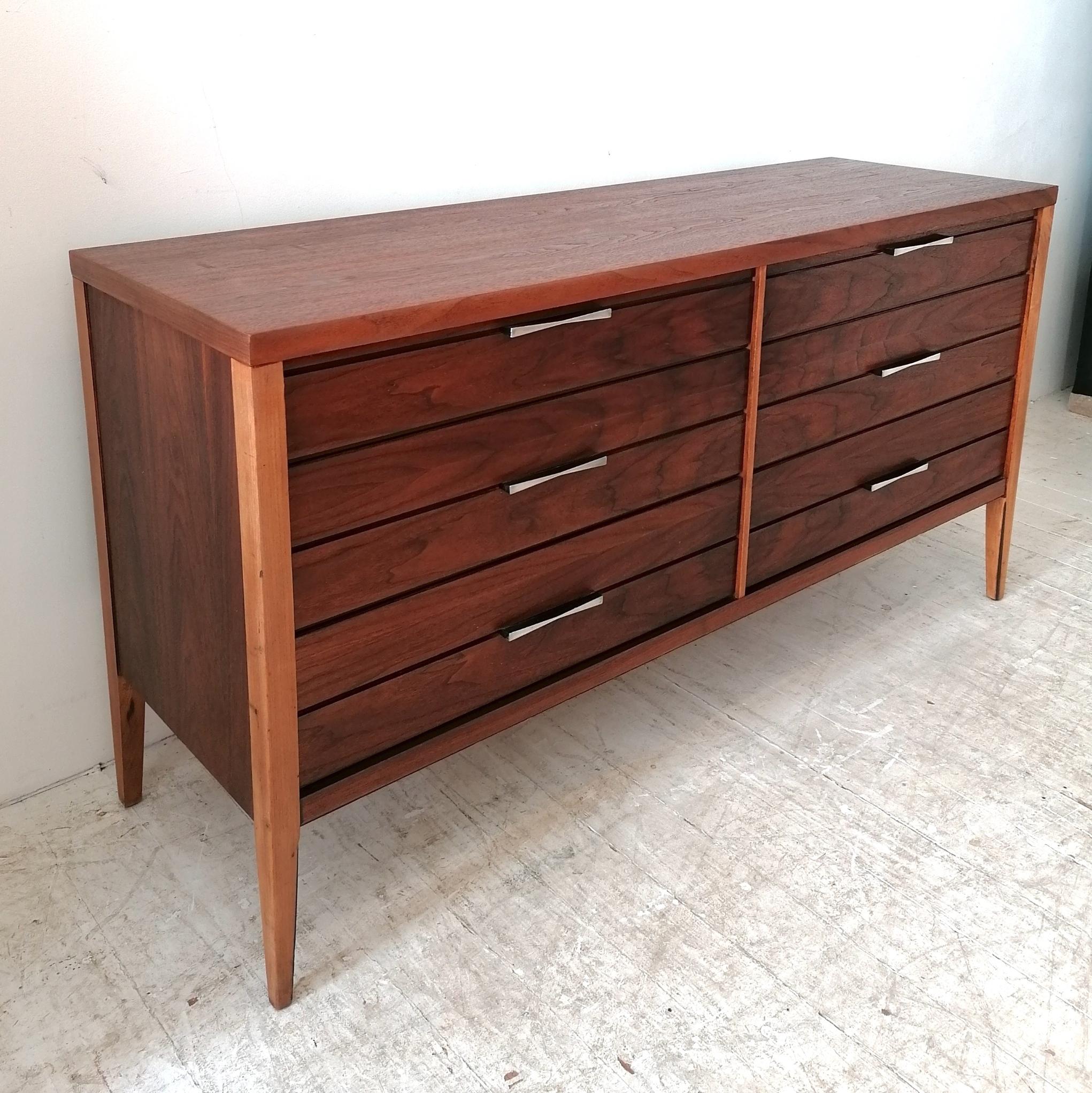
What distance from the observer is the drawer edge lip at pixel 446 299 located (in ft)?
3.55

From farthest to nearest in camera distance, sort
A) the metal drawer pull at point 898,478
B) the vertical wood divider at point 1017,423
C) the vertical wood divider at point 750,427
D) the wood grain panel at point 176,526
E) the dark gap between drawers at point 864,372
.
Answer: the vertical wood divider at point 1017,423, the metal drawer pull at point 898,478, the dark gap between drawers at point 864,372, the vertical wood divider at point 750,427, the wood grain panel at point 176,526

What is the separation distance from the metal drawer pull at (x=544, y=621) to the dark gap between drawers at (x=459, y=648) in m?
0.01

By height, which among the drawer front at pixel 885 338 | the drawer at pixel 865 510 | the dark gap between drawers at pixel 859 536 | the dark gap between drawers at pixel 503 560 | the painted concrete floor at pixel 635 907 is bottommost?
the painted concrete floor at pixel 635 907

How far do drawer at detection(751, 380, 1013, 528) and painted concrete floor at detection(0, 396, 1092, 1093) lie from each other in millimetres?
328

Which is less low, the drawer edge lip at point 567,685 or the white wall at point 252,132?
the white wall at point 252,132

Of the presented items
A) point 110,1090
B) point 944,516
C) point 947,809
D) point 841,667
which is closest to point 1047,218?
point 944,516

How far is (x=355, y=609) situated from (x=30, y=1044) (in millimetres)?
551

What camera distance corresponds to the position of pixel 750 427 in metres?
1.59

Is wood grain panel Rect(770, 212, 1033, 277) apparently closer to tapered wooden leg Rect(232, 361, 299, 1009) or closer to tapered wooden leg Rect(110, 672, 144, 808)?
tapered wooden leg Rect(232, 361, 299, 1009)

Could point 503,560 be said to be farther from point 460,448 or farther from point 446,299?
point 446,299

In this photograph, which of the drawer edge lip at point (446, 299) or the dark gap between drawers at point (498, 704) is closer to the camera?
the drawer edge lip at point (446, 299)

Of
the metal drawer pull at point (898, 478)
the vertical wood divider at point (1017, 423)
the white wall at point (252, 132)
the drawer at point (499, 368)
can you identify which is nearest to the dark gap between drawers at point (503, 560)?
the drawer at point (499, 368)

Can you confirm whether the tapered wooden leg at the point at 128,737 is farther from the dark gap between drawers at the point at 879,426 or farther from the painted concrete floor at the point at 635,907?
the dark gap between drawers at the point at 879,426

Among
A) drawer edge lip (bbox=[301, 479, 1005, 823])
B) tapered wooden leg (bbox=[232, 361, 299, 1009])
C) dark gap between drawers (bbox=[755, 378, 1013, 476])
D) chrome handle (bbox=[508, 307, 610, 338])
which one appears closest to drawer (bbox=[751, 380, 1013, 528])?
dark gap between drawers (bbox=[755, 378, 1013, 476])
